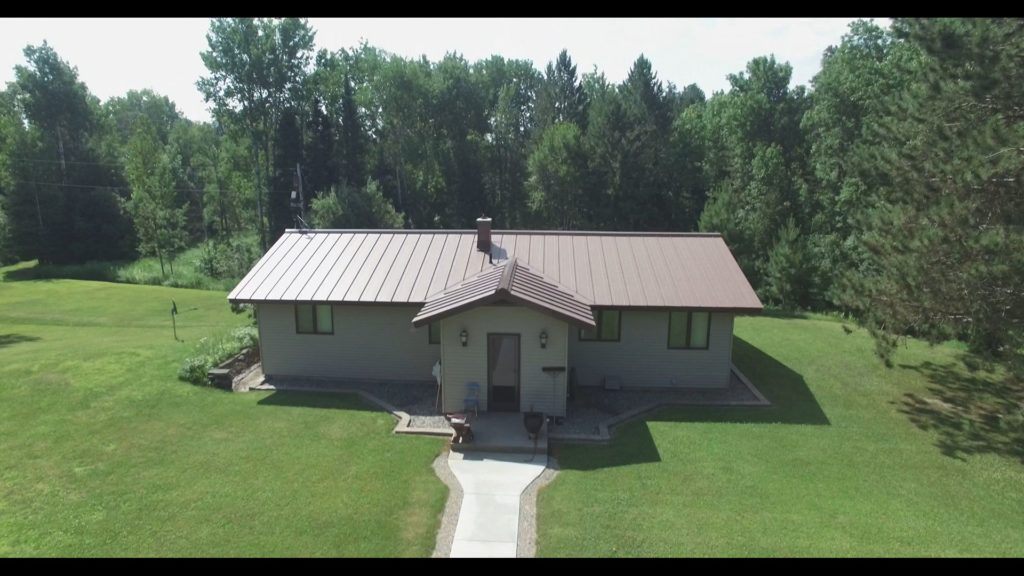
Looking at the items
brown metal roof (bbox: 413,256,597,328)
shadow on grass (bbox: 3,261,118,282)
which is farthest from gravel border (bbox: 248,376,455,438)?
shadow on grass (bbox: 3,261,118,282)

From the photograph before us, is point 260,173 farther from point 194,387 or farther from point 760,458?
point 760,458

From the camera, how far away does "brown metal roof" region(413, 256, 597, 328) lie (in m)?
12.7

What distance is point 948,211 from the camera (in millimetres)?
12336

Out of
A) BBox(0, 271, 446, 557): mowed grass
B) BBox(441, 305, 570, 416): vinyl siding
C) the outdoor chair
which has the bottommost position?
BBox(0, 271, 446, 557): mowed grass

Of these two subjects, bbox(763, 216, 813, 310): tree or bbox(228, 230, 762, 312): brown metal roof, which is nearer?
bbox(228, 230, 762, 312): brown metal roof

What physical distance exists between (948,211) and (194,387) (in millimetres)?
18338

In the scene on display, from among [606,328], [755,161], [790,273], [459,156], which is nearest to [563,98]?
[459,156]

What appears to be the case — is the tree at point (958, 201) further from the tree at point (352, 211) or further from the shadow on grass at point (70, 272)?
the shadow on grass at point (70, 272)

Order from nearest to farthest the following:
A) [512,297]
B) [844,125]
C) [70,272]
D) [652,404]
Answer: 1. [512,297]
2. [652,404]
3. [844,125]
4. [70,272]

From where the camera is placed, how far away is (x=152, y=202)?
4075cm

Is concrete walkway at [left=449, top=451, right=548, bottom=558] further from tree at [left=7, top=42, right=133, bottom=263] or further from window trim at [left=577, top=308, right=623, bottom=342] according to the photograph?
tree at [left=7, top=42, right=133, bottom=263]

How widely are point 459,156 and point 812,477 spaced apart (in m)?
38.3

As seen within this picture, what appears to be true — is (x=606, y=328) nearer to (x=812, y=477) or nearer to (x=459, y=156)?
(x=812, y=477)

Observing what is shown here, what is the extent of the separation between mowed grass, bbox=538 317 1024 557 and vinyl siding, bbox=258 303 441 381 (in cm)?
551
